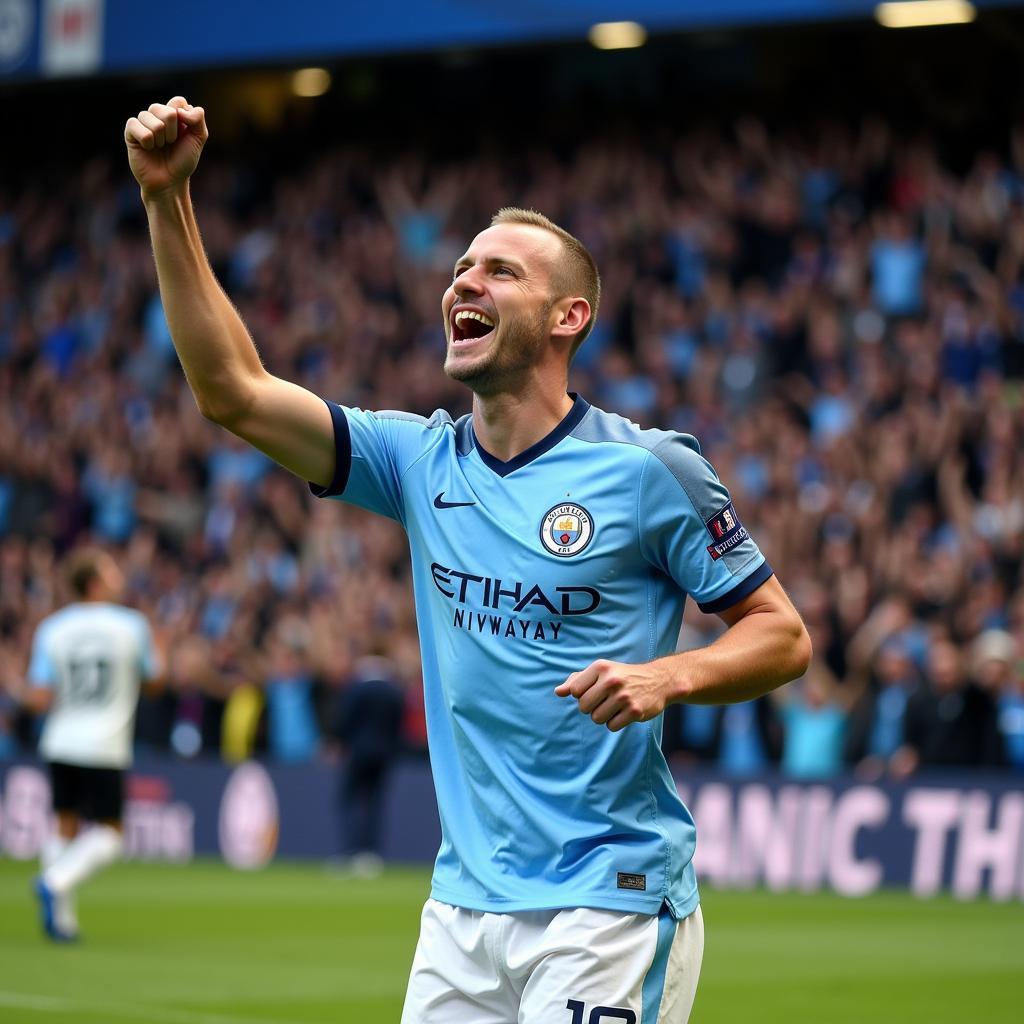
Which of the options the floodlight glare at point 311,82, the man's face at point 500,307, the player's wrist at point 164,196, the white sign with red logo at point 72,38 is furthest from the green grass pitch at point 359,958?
the floodlight glare at point 311,82

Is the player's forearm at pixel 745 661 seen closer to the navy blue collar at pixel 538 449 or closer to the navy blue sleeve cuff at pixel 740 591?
the navy blue sleeve cuff at pixel 740 591

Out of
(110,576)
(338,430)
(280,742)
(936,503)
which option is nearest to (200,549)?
(280,742)

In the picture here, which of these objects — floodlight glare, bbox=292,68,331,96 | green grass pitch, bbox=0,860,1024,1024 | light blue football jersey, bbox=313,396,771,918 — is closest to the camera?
light blue football jersey, bbox=313,396,771,918

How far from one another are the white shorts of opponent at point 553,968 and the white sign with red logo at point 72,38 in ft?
79.2

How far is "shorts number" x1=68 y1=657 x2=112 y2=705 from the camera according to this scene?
43.7ft

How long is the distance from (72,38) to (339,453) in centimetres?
2381

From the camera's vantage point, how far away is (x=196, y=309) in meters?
4.34

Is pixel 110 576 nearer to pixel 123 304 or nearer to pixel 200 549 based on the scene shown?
pixel 200 549

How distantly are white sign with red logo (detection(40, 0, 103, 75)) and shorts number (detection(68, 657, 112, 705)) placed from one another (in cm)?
1540

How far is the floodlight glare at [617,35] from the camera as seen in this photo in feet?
77.8

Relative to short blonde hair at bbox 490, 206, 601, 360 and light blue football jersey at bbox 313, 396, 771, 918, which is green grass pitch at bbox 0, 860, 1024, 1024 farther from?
short blonde hair at bbox 490, 206, 601, 360

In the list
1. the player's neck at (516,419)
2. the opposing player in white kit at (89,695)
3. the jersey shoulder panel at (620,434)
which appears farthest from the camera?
the opposing player in white kit at (89,695)

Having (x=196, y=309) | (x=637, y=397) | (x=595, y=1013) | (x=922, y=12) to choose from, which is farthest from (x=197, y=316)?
(x=922, y=12)

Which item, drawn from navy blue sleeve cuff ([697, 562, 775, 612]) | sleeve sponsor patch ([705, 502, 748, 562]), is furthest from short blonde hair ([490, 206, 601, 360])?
navy blue sleeve cuff ([697, 562, 775, 612])
